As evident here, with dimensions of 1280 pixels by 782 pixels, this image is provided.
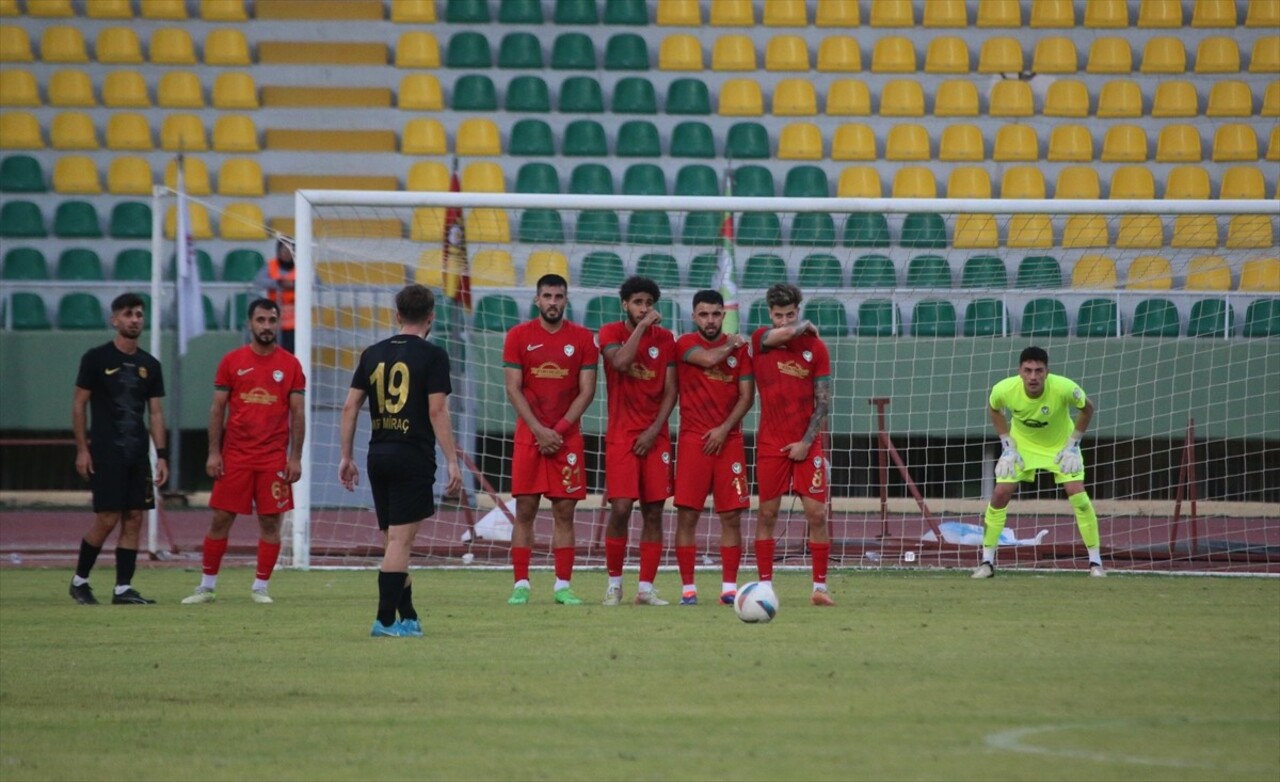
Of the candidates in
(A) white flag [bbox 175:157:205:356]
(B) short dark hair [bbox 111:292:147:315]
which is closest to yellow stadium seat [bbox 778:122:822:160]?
(A) white flag [bbox 175:157:205:356]

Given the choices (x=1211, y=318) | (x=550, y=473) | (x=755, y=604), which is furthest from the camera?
(x=1211, y=318)

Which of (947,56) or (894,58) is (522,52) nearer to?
(894,58)

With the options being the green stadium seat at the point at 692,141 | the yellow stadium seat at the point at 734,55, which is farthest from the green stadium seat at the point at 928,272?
the yellow stadium seat at the point at 734,55

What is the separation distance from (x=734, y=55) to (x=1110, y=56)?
4995mm

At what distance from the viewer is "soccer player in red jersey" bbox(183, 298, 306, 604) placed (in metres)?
10.9

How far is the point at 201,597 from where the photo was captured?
1087cm

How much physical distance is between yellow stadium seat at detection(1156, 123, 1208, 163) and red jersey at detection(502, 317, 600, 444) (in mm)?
13313

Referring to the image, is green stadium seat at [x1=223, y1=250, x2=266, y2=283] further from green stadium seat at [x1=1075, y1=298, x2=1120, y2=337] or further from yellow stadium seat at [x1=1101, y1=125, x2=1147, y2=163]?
yellow stadium seat at [x1=1101, y1=125, x2=1147, y2=163]

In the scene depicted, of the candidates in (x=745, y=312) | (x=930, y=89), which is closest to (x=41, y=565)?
(x=745, y=312)

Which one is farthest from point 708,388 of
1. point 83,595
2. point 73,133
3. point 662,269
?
point 73,133

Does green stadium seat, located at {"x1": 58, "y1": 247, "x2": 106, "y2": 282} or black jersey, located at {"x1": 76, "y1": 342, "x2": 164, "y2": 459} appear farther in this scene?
green stadium seat, located at {"x1": 58, "y1": 247, "x2": 106, "y2": 282}

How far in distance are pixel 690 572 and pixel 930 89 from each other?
13.4m

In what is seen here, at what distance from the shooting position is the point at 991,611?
32.8 ft

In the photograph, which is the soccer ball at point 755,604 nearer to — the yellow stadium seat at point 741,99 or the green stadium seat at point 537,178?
the green stadium seat at point 537,178
